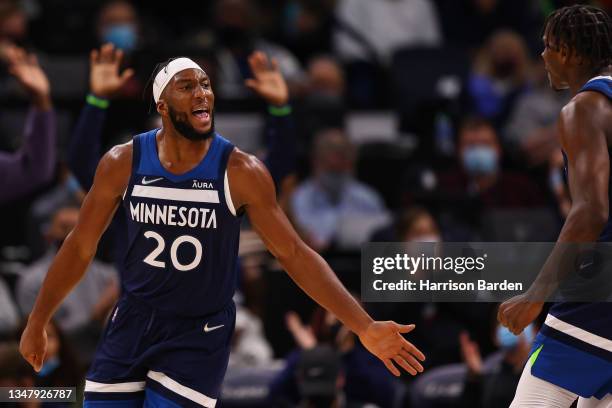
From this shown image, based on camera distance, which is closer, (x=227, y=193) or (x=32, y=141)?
(x=227, y=193)

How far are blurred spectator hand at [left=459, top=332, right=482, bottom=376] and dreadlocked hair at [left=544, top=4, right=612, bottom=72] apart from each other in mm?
3047

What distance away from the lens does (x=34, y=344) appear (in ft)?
18.6

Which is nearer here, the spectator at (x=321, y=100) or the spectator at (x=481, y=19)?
the spectator at (x=321, y=100)

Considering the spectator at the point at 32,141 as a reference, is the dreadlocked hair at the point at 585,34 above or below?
above

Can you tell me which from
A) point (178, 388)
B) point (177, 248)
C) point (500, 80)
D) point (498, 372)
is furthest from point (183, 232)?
point (500, 80)

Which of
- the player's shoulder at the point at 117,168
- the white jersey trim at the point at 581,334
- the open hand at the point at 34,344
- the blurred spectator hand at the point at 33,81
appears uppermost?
the player's shoulder at the point at 117,168

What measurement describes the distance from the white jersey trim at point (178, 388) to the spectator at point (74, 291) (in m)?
3.41

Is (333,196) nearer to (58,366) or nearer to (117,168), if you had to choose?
(58,366)

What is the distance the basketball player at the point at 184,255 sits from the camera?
5.41 m

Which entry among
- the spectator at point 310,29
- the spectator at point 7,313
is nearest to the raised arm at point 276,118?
the spectator at point 7,313

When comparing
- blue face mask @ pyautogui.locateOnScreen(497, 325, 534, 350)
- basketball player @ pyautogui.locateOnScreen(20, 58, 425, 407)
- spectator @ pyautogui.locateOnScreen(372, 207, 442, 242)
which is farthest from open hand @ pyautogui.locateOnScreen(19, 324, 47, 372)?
spectator @ pyautogui.locateOnScreen(372, 207, 442, 242)

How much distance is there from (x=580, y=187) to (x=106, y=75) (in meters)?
3.16

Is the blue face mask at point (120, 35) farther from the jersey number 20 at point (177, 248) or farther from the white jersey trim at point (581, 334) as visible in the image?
the white jersey trim at point (581, 334)

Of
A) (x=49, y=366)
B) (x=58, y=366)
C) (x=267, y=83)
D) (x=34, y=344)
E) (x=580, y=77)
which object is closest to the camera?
(x=580, y=77)
